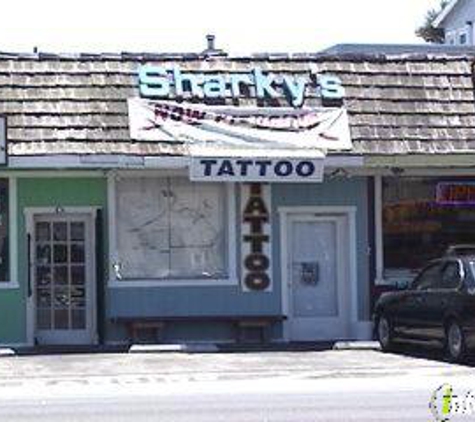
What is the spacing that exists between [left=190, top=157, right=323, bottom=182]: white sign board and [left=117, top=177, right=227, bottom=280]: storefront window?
1132 millimetres

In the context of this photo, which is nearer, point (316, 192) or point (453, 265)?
point (453, 265)

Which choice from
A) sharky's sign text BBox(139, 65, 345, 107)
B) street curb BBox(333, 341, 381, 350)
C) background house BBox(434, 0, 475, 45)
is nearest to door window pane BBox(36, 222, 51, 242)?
sharky's sign text BBox(139, 65, 345, 107)

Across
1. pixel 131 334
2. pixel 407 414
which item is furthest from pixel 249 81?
pixel 407 414

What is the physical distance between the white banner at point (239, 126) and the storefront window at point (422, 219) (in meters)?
1.71

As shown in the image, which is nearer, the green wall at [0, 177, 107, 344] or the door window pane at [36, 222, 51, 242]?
the green wall at [0, 177, 107, 344]

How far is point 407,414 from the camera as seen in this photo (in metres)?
11.2

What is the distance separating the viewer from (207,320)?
817 inches

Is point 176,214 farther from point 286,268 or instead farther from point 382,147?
point 382,147

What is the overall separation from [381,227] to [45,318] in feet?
19.7

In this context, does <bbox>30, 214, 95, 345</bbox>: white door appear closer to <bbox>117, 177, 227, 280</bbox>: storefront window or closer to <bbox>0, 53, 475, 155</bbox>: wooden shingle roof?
<bbox>117, 177, 227, 280</bbox>: storefront window

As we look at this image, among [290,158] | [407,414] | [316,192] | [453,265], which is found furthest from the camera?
[316,192]

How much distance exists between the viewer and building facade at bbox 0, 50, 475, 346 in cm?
2027

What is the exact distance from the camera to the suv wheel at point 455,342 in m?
16.9

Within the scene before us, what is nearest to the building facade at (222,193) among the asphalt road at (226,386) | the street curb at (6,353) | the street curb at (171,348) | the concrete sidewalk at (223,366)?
the street curb at (171,348)
